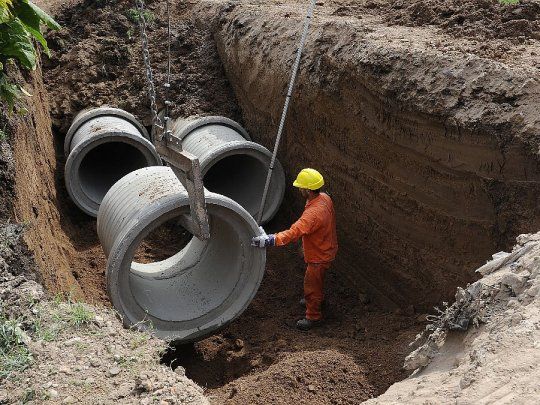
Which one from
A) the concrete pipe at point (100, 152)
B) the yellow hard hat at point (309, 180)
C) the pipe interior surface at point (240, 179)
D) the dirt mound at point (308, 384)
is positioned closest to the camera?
the dirt mound at point (308, 384)

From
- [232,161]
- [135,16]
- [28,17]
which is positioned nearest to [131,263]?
[28,17]

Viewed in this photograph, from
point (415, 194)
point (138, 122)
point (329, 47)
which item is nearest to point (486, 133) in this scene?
point (415, 194)

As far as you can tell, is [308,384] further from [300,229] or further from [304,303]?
[304,303]

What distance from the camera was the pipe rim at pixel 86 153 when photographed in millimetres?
9156

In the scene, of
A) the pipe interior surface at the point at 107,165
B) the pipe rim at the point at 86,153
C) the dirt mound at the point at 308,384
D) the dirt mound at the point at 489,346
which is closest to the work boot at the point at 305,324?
the dirt mound at the point at 308,384

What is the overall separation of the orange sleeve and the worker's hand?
55 mm

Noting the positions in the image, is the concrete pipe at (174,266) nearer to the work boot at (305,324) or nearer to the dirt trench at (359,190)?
the dirt trench at (359,190)

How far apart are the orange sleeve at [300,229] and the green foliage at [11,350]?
2.85 metres

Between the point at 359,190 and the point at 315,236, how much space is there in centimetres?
89

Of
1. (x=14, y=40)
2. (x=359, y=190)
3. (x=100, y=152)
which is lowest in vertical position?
(x=100, y=152)

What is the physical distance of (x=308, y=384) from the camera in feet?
17.0

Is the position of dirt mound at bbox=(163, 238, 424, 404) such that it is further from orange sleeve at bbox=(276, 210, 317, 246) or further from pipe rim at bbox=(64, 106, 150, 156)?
pipe rim at bbox=(64, 106, 150, 156)

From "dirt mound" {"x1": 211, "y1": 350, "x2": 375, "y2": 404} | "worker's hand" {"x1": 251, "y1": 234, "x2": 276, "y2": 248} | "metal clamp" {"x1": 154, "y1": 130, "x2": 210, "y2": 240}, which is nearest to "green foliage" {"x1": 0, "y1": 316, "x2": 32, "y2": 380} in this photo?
"dirt mound" {"x1": 211, "y1": 350, "x2": 375, "y2": 404}

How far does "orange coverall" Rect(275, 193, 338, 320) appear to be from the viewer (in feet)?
21.6
